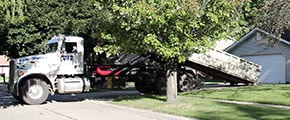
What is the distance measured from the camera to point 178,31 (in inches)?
639

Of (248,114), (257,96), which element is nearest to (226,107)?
(248,114)

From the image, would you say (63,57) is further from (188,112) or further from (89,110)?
(188,112)

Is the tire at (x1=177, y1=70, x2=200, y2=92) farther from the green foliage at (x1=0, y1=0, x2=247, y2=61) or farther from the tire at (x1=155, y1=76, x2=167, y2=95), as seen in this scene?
the green foliage at (x1=0, y1=0, x2=247, y2=61)

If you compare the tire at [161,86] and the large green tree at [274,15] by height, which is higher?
the large green tree at [274,15]

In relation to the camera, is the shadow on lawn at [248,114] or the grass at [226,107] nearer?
the shadow on lawn at [248,114]

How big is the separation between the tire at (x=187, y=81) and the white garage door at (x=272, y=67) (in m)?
9.55

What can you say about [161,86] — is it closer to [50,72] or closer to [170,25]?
[50,72]

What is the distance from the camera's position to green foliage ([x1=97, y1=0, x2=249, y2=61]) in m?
15.5

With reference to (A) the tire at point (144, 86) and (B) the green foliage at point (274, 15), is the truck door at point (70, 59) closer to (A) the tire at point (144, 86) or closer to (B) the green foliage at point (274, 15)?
(A) the tire at point (144, 86)

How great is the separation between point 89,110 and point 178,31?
4181 millimetres

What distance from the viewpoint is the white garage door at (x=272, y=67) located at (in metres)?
31.8

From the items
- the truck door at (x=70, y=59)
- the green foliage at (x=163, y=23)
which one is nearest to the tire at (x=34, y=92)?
the truck door at (x=70, y=59)

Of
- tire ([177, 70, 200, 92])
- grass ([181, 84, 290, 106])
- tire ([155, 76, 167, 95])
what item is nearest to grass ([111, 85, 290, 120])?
grass ([181, 84, 290, 106])

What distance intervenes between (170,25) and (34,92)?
738cm
